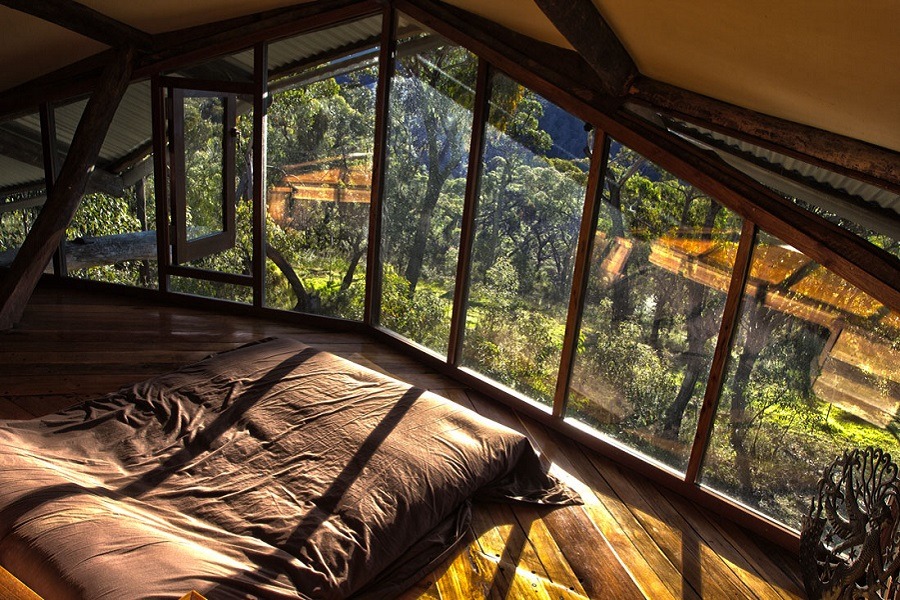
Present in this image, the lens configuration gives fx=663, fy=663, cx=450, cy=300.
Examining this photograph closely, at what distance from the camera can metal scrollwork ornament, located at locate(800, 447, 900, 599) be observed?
2145 millimetres

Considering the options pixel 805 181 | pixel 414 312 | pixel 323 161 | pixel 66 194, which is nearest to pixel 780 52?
pixel 805 181

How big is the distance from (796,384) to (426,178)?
2701 mm

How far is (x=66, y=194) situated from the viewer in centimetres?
482

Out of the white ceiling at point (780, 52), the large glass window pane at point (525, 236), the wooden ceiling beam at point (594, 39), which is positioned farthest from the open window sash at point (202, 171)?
the wooden ceiling beam at point (594, 39)

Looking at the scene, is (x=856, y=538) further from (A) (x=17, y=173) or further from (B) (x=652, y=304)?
(A) (x=17, y=173)

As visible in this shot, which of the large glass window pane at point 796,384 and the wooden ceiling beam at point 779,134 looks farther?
the large glass window pane at point 796,384

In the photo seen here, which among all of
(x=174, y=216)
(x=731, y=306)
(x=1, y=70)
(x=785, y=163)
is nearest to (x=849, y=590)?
(x=731, y=306)

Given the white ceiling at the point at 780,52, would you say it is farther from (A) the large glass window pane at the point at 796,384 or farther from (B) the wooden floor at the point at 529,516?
(B) the wooden floor at the point at 529,516

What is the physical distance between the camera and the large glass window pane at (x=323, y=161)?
4.92 metres

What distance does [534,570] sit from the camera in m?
2.78

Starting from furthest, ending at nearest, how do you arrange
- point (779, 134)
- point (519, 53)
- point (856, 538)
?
point (519, 53) < point (779, 134) < point (856, 538)

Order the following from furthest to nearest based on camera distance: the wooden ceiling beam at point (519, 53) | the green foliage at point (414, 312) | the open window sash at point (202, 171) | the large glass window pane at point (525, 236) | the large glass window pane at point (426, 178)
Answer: the open window sash at point (202, 171), the green foliage at point (414, 312), the large glass window pane at point (426, 178), the large glass window pane at point (525, 236), the wooden ceiling beam at point (519, 53)

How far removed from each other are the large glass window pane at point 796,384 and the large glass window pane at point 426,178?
78.7 inches

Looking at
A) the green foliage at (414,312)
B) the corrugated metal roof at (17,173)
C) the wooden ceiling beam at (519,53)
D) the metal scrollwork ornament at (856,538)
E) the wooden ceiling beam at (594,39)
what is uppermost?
the wooden ceiling beam at (519,53)
